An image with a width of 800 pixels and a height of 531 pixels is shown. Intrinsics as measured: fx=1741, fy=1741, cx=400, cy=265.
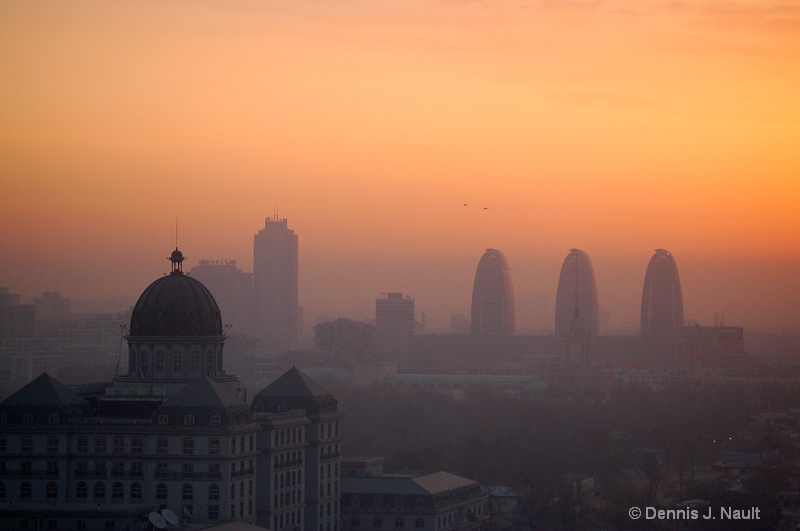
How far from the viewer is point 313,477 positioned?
5194 cm

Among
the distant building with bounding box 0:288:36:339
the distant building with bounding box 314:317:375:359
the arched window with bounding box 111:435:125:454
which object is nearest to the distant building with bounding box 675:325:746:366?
the distant building with bounding box 314:317:375:359

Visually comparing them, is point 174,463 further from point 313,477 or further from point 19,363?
point 19,363

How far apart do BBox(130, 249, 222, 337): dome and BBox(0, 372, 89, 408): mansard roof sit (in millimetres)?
3914

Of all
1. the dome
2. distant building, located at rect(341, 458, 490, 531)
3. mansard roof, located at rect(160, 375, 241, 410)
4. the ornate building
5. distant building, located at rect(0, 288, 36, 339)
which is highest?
distant building, located at rect(0, 288, 36, 339)

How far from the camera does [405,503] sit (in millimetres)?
53656

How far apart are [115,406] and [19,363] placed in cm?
8233

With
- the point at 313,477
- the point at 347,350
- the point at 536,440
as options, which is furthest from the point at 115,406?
the point at 347,350

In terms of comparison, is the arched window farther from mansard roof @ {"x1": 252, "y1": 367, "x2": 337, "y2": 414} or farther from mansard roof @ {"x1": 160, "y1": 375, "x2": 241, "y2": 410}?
mansard roof @ {"x1": 252, "y1": 367, "x2": 337, "y2": 414}

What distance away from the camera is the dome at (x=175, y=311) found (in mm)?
52281

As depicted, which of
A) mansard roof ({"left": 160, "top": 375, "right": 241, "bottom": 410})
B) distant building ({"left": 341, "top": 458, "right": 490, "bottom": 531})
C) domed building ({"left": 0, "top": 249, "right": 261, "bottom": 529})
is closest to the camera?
domed building ({"left": 0, "top": 249, "right": 261, "bottom": 529})

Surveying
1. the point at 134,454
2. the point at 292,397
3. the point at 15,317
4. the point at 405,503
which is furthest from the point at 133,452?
the point at 15,317

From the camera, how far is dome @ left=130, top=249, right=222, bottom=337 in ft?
172

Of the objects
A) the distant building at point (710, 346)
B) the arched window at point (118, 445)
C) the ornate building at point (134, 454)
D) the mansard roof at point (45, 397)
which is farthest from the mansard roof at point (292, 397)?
the distant building at point (710, 346)

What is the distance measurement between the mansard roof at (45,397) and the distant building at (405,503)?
965cm
